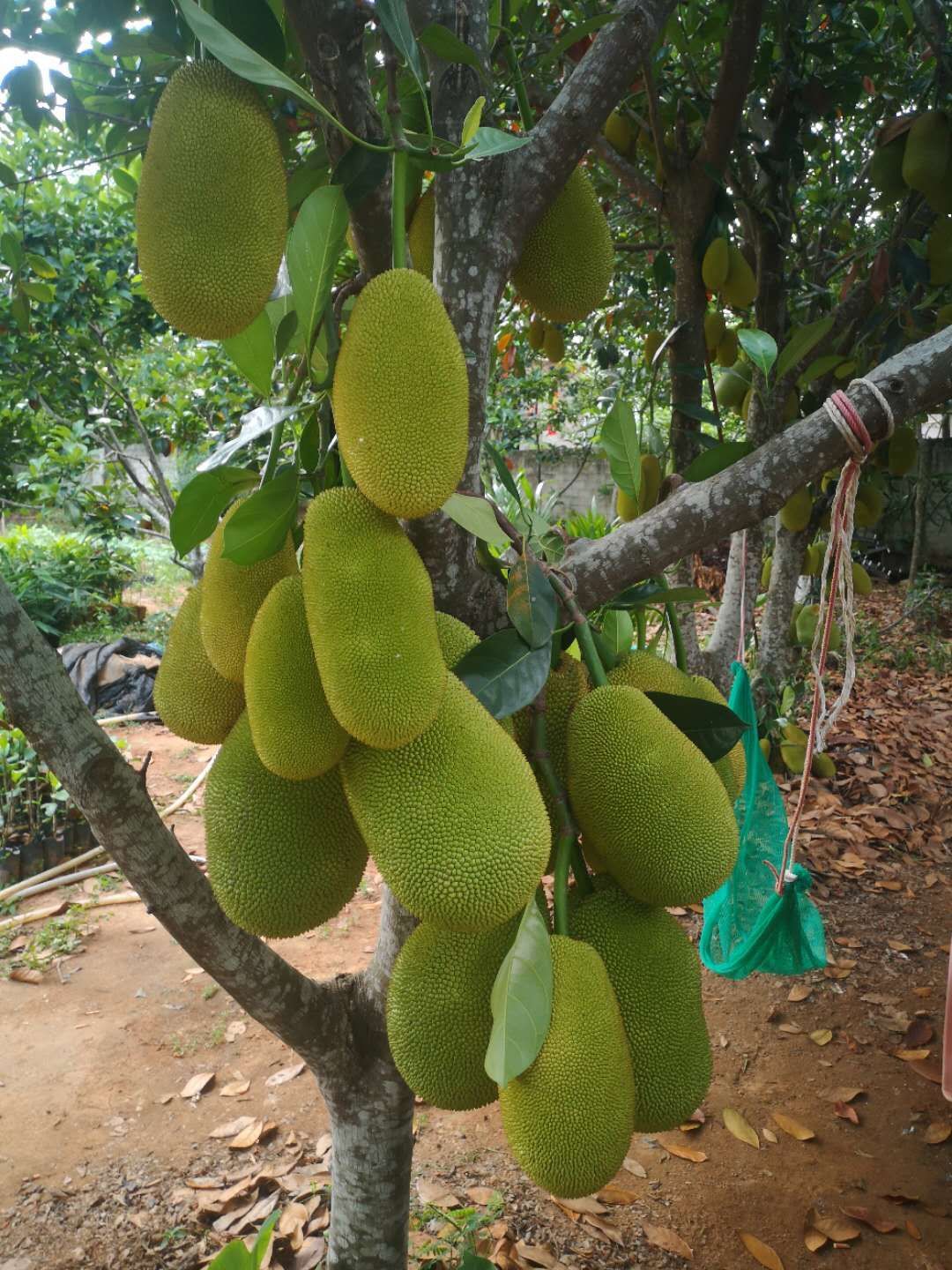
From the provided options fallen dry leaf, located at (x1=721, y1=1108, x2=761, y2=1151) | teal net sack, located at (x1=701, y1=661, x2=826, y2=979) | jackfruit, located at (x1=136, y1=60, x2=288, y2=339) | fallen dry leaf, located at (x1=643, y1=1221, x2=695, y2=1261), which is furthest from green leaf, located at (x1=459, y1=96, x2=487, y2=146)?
fallen dry leaf, located at (x1=721, y1=1108, x2=761, y2=1151)

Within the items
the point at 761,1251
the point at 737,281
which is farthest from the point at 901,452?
the point at 761,1251

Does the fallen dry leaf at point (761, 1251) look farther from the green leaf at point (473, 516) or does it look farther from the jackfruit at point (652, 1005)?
the green leaf at point (473, 516)

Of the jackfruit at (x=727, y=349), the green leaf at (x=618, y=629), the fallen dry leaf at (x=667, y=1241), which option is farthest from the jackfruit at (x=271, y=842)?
the jackfruit at (x=727, y=349)

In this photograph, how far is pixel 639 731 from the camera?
0.64 m

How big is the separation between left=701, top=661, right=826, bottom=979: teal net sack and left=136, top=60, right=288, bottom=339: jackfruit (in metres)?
1.10

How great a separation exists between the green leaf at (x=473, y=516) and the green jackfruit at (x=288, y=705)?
0.41 ft

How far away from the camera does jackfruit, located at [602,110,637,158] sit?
1832 mm

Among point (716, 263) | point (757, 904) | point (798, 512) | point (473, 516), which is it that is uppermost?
point (716, 263)

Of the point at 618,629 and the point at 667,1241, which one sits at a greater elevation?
the point at 618,629

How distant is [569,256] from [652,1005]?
1.91ft

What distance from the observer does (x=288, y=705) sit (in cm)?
54

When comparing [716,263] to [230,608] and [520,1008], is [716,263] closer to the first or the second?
[230,608]

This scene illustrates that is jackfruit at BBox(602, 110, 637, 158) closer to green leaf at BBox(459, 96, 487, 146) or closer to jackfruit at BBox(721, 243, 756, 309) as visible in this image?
jackfruit at BBox(721, 243, 756, 309)

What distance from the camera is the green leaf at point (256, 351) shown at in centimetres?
63
